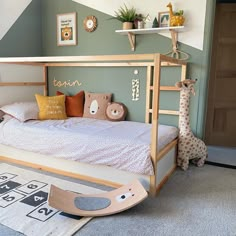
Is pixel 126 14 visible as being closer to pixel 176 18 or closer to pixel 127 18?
pixel 127 18

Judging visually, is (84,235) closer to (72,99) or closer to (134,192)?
(134,192)

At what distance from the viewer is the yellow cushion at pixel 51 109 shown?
3.11 meters

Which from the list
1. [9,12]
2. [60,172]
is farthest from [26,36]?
[60,172]

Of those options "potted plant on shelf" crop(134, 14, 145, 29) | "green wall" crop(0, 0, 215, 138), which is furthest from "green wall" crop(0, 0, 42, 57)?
"potted plant on shelf" crop(134, 14, 145, 29)

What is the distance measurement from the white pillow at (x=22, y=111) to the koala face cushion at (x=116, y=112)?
0.90m

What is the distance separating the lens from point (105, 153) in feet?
7.59

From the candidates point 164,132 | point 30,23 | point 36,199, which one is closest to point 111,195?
point 36,199

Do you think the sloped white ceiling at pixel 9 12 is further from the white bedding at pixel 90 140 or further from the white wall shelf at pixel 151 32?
the white wall shelf at pixel 151 32

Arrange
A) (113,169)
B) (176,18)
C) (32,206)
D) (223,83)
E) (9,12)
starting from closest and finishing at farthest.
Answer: (32,206)
(113,169)
(176,18)
(9,12)
(223,83)

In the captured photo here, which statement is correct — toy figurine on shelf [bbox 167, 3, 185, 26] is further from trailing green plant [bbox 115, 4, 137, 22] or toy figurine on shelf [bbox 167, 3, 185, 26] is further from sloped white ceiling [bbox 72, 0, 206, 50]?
trailing green plant [bbox 115, 4, 137, 22]

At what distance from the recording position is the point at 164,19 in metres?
2.99

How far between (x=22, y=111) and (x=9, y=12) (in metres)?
1.38

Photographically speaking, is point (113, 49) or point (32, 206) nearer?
point (32, 206)

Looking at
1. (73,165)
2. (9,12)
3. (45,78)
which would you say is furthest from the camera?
(45,78)
